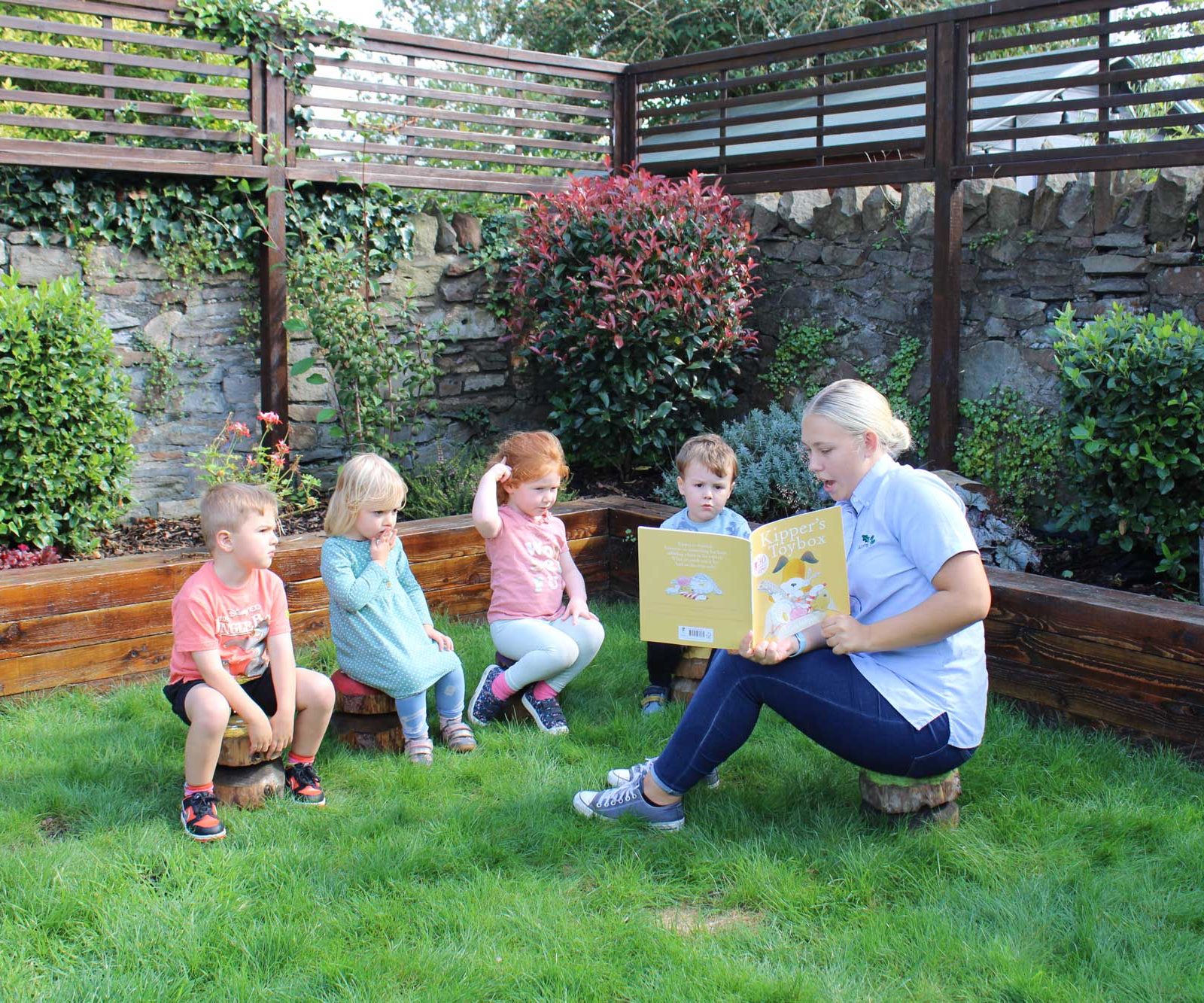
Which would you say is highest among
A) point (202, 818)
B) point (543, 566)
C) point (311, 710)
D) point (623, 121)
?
point (623, 121)

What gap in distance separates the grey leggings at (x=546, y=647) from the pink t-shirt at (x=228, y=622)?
93 centimetres

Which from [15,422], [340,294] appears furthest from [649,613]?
[340,294]

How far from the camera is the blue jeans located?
2.86m

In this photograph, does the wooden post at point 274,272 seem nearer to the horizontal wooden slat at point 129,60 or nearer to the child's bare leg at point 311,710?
the horizontal wooden slat at point 129,60

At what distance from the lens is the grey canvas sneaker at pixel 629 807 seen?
3.14m

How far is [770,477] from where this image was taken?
224 inches

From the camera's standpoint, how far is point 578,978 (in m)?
2.43

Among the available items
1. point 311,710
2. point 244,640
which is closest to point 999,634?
point 311,710

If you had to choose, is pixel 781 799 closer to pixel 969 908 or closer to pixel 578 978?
pixel 969 908

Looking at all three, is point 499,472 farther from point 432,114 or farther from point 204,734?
point 432,114

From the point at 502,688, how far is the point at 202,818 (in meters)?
1.22

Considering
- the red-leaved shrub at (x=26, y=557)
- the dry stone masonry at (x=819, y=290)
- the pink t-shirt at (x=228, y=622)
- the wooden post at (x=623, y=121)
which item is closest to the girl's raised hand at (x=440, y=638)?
the pink t-shirt at (x=228, y=622)

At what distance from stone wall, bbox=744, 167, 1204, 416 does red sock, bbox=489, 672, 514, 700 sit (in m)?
3.39

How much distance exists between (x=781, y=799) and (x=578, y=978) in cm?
106
